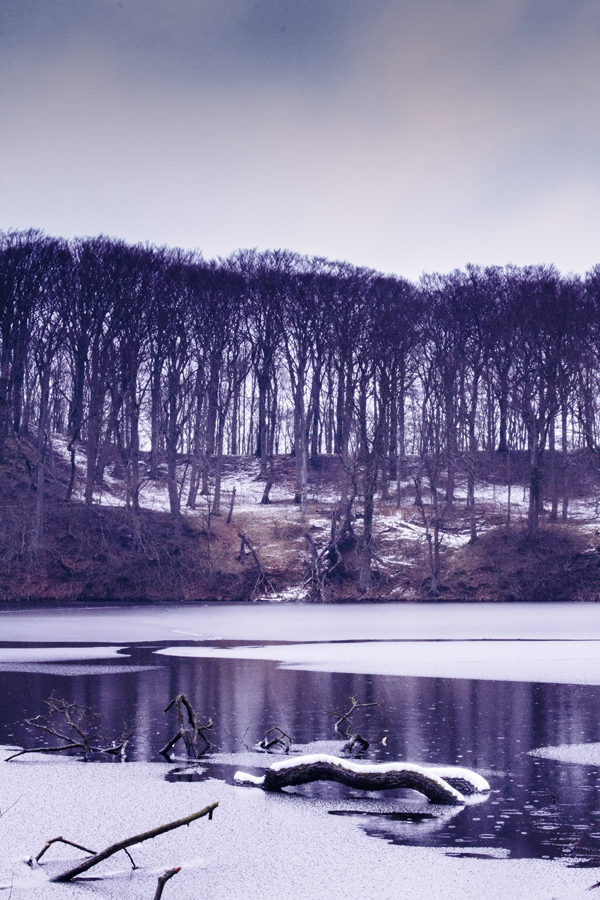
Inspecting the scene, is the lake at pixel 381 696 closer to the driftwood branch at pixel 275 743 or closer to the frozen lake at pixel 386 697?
the frozen lake at pixel 386 697

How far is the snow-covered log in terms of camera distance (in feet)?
25.3

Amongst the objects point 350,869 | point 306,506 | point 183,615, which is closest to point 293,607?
point 183,615

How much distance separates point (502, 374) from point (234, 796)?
106 feet

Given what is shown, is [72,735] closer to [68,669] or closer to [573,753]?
[573,753]

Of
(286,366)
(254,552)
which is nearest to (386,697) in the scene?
(254,552)

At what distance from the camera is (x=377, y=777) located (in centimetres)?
791

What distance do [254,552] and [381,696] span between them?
937 inches

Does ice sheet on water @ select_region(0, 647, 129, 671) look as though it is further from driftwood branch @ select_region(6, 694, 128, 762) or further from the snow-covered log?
the snow-covered log

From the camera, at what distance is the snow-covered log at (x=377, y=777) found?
303 inches

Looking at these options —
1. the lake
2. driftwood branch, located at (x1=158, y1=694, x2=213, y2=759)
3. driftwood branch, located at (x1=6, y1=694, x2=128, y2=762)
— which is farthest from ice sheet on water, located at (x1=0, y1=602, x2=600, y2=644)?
driftwood branch, located at (x1=158, y1=694, x2=213, y2=759)

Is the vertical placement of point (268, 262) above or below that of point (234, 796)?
above

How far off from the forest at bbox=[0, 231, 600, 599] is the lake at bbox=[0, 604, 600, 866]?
38.7ft

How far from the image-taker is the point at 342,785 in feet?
28.1

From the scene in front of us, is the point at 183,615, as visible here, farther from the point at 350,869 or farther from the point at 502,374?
the point at 350,869
